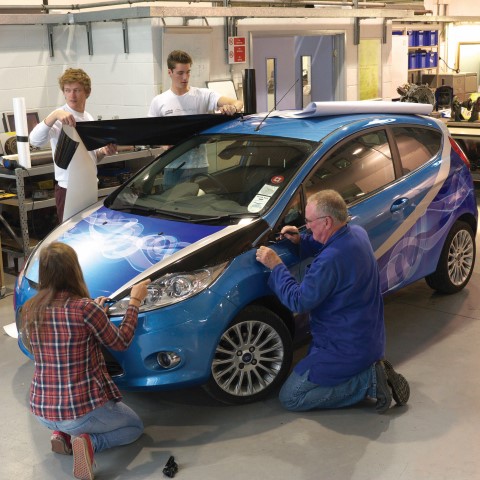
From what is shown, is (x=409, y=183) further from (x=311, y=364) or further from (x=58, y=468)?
(x=58, y=468)

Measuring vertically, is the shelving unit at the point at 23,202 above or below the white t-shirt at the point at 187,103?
below

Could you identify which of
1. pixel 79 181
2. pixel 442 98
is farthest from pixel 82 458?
pixel 442 98

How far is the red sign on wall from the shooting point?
8.20 metres

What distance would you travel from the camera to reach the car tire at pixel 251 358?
349 centimetres

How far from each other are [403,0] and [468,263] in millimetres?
9161

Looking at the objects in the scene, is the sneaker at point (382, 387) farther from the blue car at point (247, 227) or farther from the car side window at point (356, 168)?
the car side window at point (356, 168)

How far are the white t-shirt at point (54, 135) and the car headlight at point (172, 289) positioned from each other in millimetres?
1710

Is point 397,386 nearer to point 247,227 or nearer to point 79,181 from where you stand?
point 247,227

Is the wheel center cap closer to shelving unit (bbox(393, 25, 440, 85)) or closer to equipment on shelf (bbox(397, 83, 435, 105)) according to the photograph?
equipment on shelf (bbox(397, 83, 435, 105))

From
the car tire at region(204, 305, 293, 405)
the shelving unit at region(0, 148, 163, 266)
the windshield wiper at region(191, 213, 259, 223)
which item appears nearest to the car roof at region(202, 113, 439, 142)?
the windshield wiper at region(191, 213, 259, 223)

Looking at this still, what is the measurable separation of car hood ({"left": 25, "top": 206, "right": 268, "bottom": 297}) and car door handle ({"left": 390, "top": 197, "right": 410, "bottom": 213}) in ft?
3.18

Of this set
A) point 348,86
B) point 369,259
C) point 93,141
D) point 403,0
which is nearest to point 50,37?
point 93,141

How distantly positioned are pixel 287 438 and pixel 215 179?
155 cm

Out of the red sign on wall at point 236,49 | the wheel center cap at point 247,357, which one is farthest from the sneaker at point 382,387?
the red sign on wall at point 236,49
